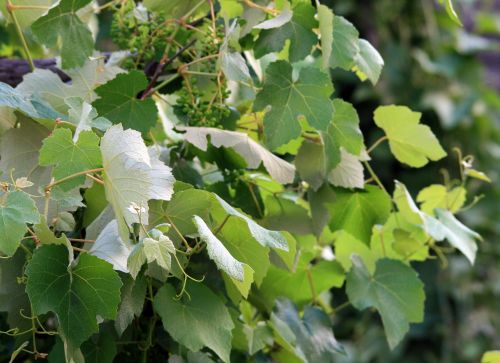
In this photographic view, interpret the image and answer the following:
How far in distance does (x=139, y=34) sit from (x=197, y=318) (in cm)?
33

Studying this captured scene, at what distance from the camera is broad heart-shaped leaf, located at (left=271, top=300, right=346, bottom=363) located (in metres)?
0.90

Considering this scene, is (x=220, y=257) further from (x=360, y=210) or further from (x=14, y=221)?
(x=360, y=210)

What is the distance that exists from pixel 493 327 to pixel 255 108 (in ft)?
7.18

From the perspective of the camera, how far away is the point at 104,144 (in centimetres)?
67

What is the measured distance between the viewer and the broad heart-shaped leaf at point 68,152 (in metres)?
0.68

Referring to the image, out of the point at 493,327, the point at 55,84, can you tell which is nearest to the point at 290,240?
the point at 55,84

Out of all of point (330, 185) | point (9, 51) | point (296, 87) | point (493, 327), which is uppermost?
point (296, 87)

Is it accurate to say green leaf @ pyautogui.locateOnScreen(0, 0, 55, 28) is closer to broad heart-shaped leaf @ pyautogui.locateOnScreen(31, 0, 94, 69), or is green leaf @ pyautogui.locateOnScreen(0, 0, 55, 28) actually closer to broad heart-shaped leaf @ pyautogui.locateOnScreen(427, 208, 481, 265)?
broad heart-shaped leaf @ pyautogui.locateOnScreen(31, 0, 94, 69)

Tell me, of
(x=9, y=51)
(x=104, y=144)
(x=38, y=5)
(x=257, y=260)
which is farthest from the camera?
(x=9, y=51)

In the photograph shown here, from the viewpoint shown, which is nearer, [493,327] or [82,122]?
[82,122]

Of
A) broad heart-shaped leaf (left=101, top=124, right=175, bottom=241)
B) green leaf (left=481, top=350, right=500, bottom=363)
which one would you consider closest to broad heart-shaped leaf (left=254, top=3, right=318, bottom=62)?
broad heart-shaped leaf (left=101, top=124, right=175, bottom=241)

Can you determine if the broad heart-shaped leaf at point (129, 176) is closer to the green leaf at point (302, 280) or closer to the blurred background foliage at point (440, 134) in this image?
the green leaf at point (302, 280)

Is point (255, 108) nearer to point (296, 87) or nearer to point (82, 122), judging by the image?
point (296, 87)

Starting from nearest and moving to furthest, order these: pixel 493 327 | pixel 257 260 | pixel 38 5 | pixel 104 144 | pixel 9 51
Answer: pixel 104 144
pixel 257 260
pixel 38 5
pixel 9 51
pixel 493 327
